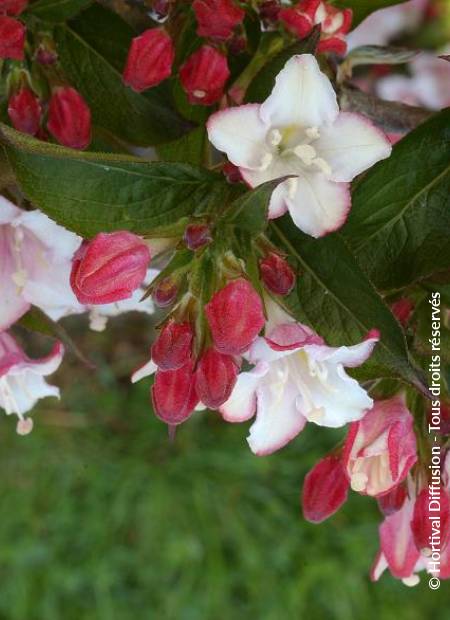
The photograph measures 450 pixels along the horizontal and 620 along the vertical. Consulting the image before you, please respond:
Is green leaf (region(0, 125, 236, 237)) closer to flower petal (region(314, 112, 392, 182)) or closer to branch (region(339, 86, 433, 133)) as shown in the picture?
flower petal (region(314, 112, 392, 182))

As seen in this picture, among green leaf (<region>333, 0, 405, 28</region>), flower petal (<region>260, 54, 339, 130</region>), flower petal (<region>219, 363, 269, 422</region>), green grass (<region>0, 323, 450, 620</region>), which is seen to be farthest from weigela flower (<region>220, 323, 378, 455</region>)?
green grass (<region>0, 323, 450, 620</region>)

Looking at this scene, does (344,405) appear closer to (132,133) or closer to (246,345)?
(246,345)

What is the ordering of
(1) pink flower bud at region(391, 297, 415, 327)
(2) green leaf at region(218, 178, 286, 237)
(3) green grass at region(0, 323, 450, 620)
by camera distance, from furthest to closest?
(3) green grass at region(0, 323, 450, 620), (1) pink flower bud at region(391, 297, 415, 327), (2) green leaf at region(218, 178, 286, 237)

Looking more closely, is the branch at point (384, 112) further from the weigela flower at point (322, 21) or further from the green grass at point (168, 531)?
the green grass at point (168, 531)

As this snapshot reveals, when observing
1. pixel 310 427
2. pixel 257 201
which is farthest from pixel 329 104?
pixel 310 427

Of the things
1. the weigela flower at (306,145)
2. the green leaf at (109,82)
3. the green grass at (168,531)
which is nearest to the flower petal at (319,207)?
the weigela flower at (306,145)

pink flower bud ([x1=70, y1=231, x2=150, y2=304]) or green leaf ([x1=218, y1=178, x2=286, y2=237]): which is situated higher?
green leaf ([x1=218, y1=178, x2=286, y2=237])
